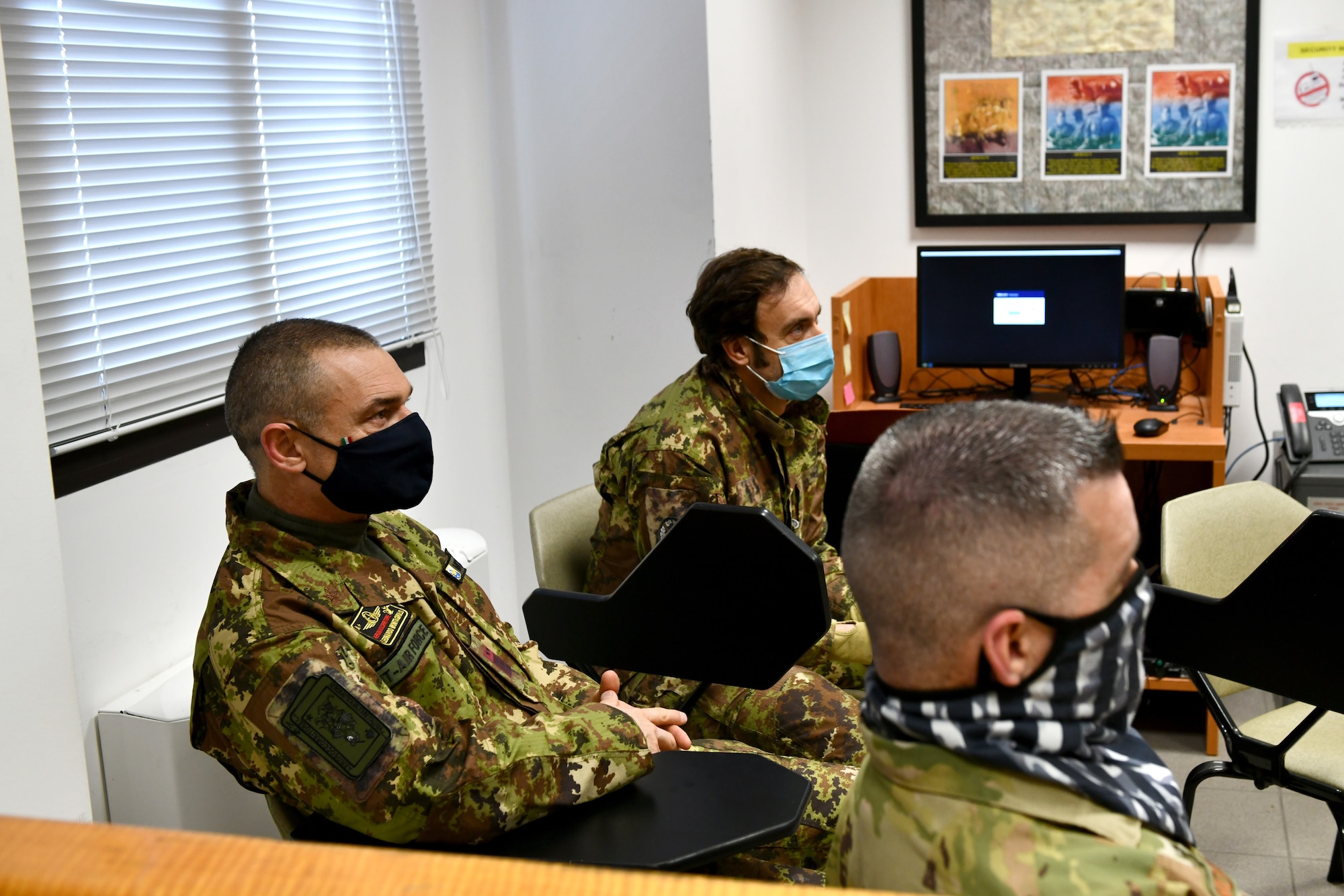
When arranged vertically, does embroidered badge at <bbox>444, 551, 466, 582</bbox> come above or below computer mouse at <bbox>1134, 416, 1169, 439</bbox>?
above

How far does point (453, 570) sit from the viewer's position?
1.84 metres

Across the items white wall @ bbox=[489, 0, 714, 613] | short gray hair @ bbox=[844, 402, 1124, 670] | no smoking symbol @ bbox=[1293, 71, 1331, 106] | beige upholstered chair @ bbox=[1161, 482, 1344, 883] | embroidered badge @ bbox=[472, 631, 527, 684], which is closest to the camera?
short gray hair @ bbox=[844, 402, 1124, 670]

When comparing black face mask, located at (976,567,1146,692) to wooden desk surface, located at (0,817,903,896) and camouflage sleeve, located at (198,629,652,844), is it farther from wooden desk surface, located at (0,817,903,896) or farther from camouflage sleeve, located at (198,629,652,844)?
camouflage sleeve, located at (198,629,652,844)

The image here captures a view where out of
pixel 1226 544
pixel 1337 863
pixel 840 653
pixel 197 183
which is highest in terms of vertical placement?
pixel 197 183

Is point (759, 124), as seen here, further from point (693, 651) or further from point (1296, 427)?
point (693, 651)

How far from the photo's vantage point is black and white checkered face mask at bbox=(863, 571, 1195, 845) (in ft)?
2.86

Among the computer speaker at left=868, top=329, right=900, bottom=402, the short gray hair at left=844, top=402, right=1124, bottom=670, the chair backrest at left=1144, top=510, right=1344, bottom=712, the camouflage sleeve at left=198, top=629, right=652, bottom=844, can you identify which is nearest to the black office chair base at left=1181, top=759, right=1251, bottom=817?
the chair backrest at left=1144, top=510, right=1344, bottom=712

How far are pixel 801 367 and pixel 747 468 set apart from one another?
0.24 meters

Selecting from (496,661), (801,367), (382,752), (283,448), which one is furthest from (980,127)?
(382,752)

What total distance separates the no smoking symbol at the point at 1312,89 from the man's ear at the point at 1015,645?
361 cm

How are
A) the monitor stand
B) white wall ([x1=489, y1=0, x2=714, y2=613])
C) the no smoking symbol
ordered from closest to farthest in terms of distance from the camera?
1. white wall ([x1=489, y1=0, x2=714, y2=613])
2. the monitor stand
3. the no smoking symbol

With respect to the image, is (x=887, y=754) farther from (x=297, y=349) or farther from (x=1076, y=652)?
(x=297, y=349)

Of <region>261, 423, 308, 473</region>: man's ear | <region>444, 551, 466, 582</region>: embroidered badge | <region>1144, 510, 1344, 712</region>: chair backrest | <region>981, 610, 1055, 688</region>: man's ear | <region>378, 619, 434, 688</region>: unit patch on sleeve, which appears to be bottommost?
<region>1144, 510, 1344, 712</region>: chair backrest

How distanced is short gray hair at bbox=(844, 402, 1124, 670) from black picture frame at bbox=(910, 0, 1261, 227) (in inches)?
135
